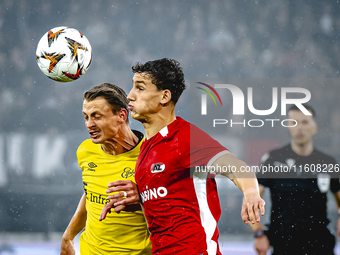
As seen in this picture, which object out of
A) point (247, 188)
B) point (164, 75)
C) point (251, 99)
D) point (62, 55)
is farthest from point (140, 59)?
point (247, 188)

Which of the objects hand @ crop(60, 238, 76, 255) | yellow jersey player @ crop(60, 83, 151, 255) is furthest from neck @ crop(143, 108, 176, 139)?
hand @ crop(60, 238, 76, 255)

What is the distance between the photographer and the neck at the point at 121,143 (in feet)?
9.38

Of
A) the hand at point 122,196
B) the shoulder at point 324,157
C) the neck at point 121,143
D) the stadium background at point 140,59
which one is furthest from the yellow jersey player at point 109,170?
the stadium background at point 140,59

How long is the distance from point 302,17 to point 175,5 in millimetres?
3191

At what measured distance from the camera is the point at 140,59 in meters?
8.88

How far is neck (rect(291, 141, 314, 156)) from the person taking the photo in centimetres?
349

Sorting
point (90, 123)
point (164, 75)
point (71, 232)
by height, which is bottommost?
point (71, 232)

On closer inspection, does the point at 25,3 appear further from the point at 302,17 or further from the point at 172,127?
the point at 172,127

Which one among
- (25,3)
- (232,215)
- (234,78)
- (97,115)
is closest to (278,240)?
(97,115)

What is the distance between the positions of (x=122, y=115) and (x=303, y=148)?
1758 millimetres

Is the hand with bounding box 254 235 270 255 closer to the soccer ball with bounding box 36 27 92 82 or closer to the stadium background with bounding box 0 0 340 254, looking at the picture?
the soccer ball with bounding box 36 27 92 82

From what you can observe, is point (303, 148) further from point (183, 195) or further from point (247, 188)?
point (247, 188)

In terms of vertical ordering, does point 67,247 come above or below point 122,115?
below

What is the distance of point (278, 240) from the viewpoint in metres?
3.48
